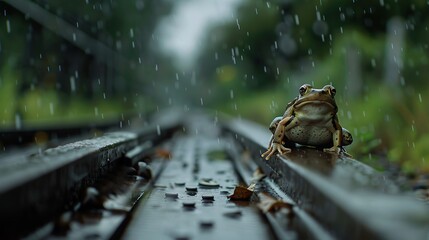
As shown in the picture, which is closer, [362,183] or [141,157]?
[362,183]

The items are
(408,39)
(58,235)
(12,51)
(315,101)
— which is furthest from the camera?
(408,39)

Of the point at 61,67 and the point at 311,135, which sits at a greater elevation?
the point at 61,67

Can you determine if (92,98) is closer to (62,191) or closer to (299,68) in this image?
(62,191)

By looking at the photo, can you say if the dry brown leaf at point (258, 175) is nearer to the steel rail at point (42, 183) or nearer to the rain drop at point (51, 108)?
the steel rail at point (42, 183)

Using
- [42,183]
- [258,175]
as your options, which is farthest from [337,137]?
[42,183]

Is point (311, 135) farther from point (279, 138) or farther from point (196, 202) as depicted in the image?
point (196, 202)

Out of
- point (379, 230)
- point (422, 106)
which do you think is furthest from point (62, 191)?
point (422, 106)

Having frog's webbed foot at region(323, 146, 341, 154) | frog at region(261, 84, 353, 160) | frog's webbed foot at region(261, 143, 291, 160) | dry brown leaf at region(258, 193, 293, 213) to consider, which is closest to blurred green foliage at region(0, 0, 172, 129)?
frog's webbed foot at region(261, 143, 291, 160)
